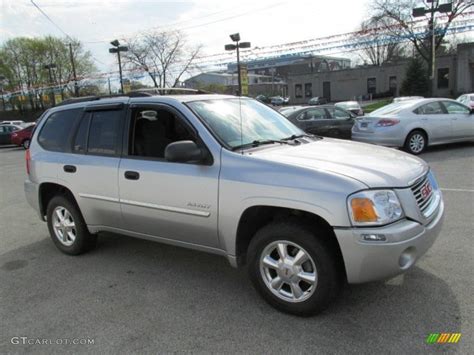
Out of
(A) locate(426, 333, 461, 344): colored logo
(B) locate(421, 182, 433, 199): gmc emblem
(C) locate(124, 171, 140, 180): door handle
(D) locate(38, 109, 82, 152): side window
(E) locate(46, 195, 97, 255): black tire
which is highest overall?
(D) locate(38, 109, 82, 152): side window

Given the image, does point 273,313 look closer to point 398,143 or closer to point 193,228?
point 193,228

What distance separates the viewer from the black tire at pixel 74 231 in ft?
15.5

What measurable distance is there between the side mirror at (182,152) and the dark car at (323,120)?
9.30 metres

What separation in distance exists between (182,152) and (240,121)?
0.80m

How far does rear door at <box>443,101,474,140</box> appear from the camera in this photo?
1104cm

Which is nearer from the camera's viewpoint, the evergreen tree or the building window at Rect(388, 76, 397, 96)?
the evergreen tree

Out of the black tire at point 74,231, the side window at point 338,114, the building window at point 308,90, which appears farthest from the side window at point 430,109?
the building window at point 308,90

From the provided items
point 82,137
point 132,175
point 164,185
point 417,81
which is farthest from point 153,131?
point 417,81

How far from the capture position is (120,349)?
9.68 feet

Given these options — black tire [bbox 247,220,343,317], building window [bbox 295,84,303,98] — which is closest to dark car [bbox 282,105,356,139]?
black tire [bbox 247,220,343,317]

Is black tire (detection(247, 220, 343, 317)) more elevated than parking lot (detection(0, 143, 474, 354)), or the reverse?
black tire (detection(247, 220, 343, 317))

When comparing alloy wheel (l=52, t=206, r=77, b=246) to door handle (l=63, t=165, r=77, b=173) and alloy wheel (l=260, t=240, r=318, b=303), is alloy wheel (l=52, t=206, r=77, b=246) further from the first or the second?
alloy wheel (l=260, t=240, r=318, b=303)

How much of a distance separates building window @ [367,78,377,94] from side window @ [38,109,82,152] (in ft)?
185

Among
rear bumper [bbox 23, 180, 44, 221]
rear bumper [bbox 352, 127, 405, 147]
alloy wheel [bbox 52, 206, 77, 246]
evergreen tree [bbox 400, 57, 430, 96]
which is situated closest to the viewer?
alloy wheel [bbox 52, 206, 77, 246]
